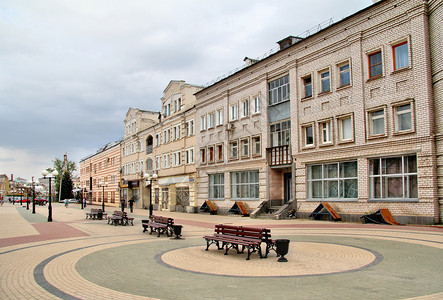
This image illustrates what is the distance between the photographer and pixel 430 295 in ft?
20.2

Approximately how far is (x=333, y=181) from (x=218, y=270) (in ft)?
50.2

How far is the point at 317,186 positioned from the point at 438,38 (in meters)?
10.2

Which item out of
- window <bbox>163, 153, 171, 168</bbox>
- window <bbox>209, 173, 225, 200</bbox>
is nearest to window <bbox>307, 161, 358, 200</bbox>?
window <bbox>209, 173, 225, 200</bbox>

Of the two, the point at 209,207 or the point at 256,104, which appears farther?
the point at 209,207

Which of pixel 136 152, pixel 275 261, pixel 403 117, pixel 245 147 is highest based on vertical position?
pixel 136 152

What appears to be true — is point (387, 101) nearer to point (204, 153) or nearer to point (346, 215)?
point (346, 215)

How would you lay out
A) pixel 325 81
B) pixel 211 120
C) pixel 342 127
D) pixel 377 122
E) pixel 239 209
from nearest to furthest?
1. pixel 377 122
2. pixel 342 127
3. pixel 325 81
4. pixel 239 209
5. pixel 211 120

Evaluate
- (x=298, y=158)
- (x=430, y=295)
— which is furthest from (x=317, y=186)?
(x=430, y=295)

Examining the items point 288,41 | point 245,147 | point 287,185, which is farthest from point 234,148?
point 288,41

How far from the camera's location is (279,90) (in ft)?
87.9

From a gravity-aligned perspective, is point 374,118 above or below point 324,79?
below

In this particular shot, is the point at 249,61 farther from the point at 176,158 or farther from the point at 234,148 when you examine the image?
the point at 176,158

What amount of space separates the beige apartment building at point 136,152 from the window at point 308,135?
26616 mm

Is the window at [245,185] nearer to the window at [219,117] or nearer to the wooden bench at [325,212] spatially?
the window at [219,117]
